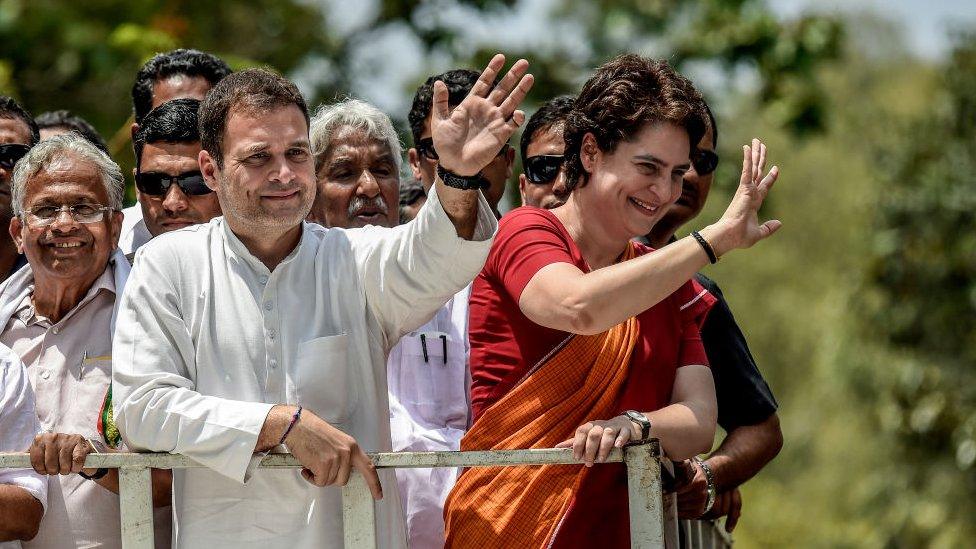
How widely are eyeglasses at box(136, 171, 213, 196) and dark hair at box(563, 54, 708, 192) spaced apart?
4.79 ft

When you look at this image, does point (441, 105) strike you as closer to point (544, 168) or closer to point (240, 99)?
point (240, 99)

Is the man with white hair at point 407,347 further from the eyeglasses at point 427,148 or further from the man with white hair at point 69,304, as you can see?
the man with white hair at point 69,304

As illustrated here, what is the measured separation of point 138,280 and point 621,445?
4.52 ft

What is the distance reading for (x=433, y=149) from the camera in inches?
215

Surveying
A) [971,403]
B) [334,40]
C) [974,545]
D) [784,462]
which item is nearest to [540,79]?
[334,40]

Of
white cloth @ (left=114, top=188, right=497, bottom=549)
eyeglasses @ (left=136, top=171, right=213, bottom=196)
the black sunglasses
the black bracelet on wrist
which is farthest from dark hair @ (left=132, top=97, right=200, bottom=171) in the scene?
the black bracelet on wrist

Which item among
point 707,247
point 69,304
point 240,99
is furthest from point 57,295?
point 707,247

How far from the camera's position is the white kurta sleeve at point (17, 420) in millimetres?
4121

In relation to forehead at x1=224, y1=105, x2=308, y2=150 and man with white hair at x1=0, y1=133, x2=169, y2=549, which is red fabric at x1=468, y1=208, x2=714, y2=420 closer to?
forehead at x1=224, y1=105, x2=308, y2=150

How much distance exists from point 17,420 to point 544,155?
2.11 metres

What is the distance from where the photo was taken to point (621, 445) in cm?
378

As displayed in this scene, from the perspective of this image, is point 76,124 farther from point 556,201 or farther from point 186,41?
point 186,41

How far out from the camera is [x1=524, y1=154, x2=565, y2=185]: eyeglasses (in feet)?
17.5

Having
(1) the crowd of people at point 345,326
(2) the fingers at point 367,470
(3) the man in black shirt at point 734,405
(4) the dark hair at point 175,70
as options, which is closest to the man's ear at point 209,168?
(1) the crowd of people at point 345,326
